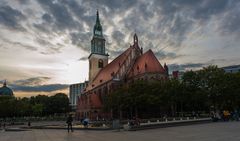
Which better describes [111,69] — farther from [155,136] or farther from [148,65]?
[155,136]

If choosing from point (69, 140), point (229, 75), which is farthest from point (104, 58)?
point (69, 140)

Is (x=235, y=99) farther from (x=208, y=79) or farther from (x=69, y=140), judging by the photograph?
(x=69, y=140)

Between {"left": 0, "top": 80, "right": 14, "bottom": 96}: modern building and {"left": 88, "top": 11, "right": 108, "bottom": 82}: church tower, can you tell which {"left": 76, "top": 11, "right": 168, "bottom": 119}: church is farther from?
{"left": 0, "top": 80, "right": 14, "bottom": 96}: modern building

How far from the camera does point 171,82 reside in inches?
2157

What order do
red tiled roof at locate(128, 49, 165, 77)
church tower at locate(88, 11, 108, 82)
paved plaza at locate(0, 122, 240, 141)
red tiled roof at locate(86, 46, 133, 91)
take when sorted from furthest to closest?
church tower at locate(88, 11, 108, 82) → red tiled roof at locate(86, 46, 133, 91) → red tiled roof at locate(128, 49, 165, 77) → paved plaza at locate(0, 122, 240, 141)

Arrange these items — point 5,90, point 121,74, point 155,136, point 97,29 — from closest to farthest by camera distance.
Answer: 1. point 155,136
2. point 121,74
3. point 97,29
4. point 5,90

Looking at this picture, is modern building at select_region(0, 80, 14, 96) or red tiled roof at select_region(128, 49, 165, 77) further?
modern building at select_region(0, 80, 14, 96)

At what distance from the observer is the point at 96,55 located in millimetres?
97625

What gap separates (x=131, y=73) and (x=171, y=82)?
19.8 metres

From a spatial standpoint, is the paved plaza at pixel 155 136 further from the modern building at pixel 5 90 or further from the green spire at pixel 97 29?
the modern building at pixel 5 90

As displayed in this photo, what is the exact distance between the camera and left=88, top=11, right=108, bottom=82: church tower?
97.6m

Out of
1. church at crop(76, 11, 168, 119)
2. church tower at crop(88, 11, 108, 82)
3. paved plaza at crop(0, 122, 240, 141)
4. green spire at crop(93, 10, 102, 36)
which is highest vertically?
green spire at crop(93, 10, 102, 36)

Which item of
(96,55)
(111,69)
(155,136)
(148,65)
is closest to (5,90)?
(96,55)


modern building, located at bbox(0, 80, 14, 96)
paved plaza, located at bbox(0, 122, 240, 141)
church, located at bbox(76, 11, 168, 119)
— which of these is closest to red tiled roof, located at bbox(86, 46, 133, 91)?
church, located at bbox(76, 11, 168, 119)
